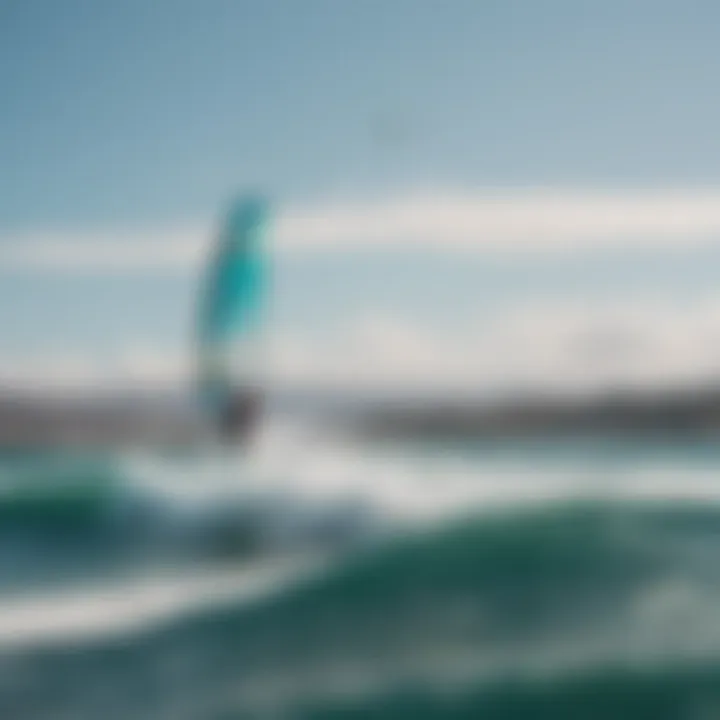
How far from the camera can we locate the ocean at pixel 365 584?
4.98 metres

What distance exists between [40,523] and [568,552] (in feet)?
11.3

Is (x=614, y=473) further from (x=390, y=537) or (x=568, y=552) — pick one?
(x=390, y=537)

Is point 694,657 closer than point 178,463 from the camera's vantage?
Yes

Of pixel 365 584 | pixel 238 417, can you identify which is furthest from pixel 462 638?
pixel 238 417

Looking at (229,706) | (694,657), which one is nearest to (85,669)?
(229,706)

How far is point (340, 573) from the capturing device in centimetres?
629

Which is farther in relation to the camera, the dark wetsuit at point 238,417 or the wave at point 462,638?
the dark wetsuit at point 238,417

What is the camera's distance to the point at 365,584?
612 cm

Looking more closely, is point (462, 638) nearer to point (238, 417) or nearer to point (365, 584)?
point (365, 584)

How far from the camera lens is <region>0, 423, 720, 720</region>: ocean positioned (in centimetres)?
498

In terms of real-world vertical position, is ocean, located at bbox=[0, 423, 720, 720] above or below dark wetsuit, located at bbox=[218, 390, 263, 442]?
below

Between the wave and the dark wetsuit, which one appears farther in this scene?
the dark wetsuit

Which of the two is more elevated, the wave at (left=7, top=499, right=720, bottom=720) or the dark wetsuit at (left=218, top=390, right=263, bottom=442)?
the dark wetsuit at (left=218, top=390, right=263, bottom=442)

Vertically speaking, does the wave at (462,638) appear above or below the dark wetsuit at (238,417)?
below
